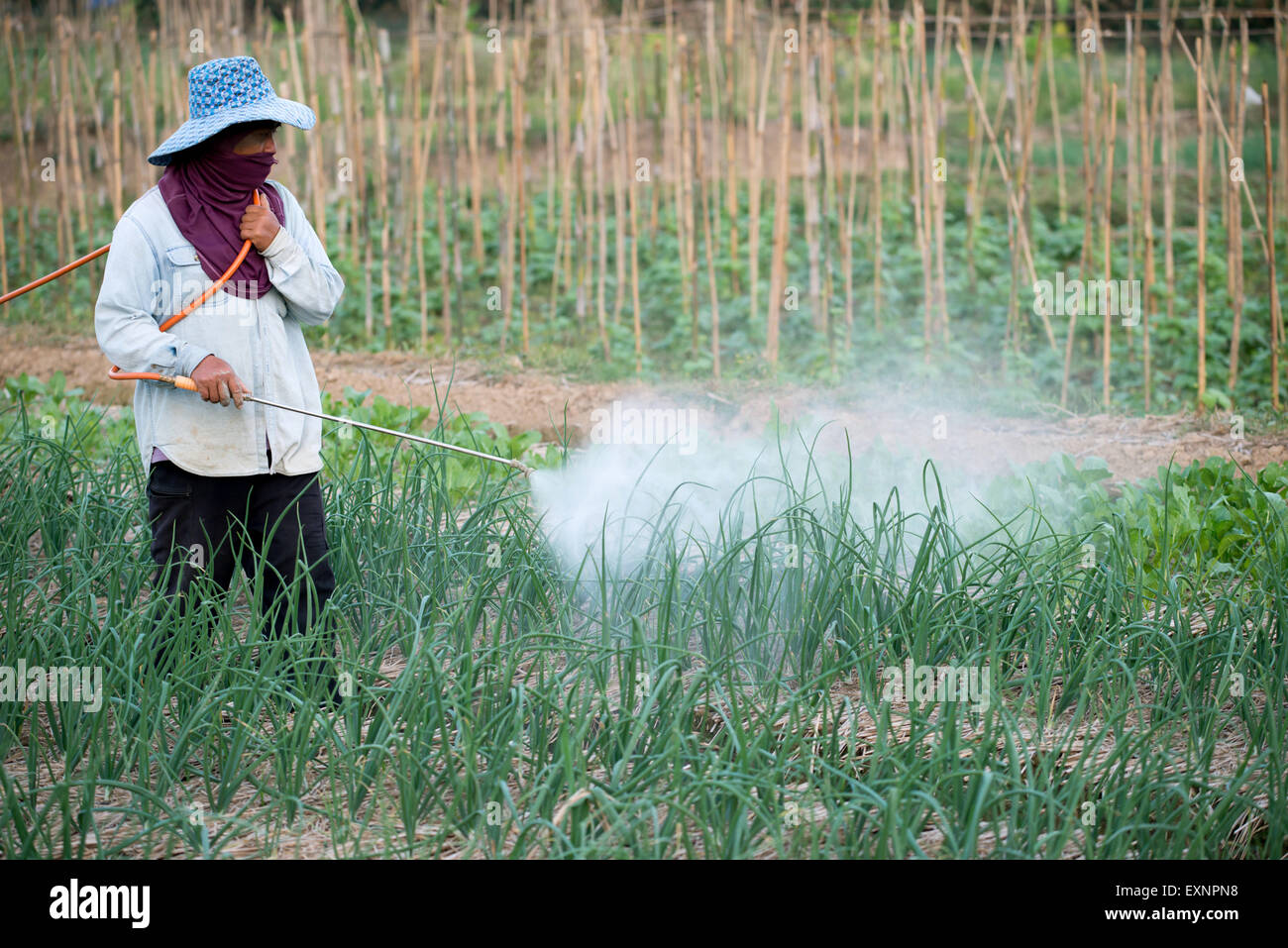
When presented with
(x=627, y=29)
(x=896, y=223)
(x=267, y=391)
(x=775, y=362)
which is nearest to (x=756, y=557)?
(x=267, y=391)

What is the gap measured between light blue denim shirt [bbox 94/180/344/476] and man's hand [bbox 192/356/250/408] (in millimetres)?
37

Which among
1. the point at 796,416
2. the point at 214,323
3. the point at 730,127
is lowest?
the point at 796,416

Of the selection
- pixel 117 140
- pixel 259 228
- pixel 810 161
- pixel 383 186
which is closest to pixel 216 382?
pixel 259 228

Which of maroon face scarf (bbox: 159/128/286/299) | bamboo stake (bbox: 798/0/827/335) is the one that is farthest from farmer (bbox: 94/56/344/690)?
bamboo stake (bbox: 798/0/827/335)

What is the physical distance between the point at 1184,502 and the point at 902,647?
→ 162 centimetres

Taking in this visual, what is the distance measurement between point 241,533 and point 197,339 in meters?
0.50

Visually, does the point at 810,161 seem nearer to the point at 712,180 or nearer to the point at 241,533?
the point at 712,180

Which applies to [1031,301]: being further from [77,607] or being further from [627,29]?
[77,607]

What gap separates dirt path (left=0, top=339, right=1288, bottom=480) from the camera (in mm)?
5352

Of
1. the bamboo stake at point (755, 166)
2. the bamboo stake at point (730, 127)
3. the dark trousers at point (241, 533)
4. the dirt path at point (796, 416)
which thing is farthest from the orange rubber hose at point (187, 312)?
the bamboo stake at point (730, 127)

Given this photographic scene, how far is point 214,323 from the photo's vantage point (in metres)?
2.94

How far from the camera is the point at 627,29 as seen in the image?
7184 millimetres

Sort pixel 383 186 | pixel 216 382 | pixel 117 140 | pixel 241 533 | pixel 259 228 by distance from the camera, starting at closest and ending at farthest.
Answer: pixel 216 382 < pixel 259 228 < pixel 241 533 < pixel 383 186 < pixel 117 140

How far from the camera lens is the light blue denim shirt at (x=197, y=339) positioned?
285 centimetres
